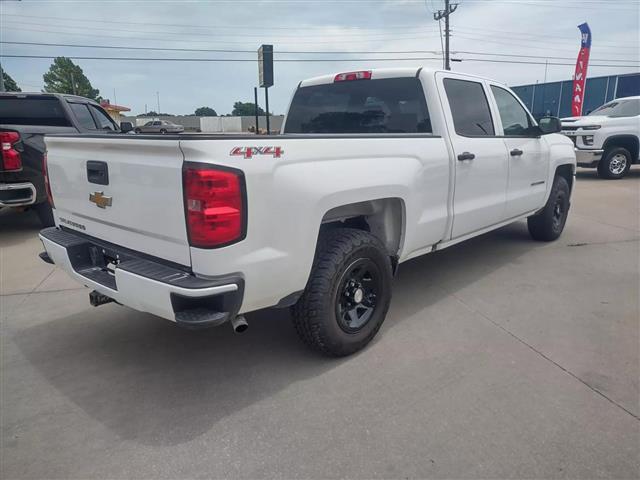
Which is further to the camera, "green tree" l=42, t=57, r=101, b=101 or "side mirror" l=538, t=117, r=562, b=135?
"green tree" l=42, t=57, r=101, b=101

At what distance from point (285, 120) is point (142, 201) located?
243cm

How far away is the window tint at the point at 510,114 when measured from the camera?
15.0 feet

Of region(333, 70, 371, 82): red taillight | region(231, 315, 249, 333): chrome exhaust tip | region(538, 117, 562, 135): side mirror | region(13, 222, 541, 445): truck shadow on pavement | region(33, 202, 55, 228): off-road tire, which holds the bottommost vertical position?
region(13, 222, 541, 445): truck shadow on pavement

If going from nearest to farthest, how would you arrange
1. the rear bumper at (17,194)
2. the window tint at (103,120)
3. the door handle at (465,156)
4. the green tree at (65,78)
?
the door handle at (465,156) → the rear bumper at (17,194) → the window tint at (103,120) → the green tree at (65,78)

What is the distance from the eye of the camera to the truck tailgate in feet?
7.45

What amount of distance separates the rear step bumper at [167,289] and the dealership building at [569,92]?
31126 millimetres

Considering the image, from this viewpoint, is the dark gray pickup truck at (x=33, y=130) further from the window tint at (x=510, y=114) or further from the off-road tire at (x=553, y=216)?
the off-road tire at (x=553, y=216)

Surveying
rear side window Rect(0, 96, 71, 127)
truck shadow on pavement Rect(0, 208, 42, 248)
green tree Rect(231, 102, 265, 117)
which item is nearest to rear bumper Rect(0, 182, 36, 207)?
truck shadow on pavement Rect(0, 208, 42, 248)

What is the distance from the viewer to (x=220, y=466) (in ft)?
6.94

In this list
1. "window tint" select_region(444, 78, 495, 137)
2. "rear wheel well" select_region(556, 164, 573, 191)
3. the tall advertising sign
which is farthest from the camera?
the tall advertising sign

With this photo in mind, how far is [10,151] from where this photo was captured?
19.7 feet

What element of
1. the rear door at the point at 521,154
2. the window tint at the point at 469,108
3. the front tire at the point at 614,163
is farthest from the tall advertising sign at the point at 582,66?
the window tint at the point at 469,108

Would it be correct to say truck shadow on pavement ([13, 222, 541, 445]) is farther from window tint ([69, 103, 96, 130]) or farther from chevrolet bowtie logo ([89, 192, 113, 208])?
window tint ([69, 103, 96, 130])

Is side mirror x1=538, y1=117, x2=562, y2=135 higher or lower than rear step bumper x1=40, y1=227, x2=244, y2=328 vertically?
higher
